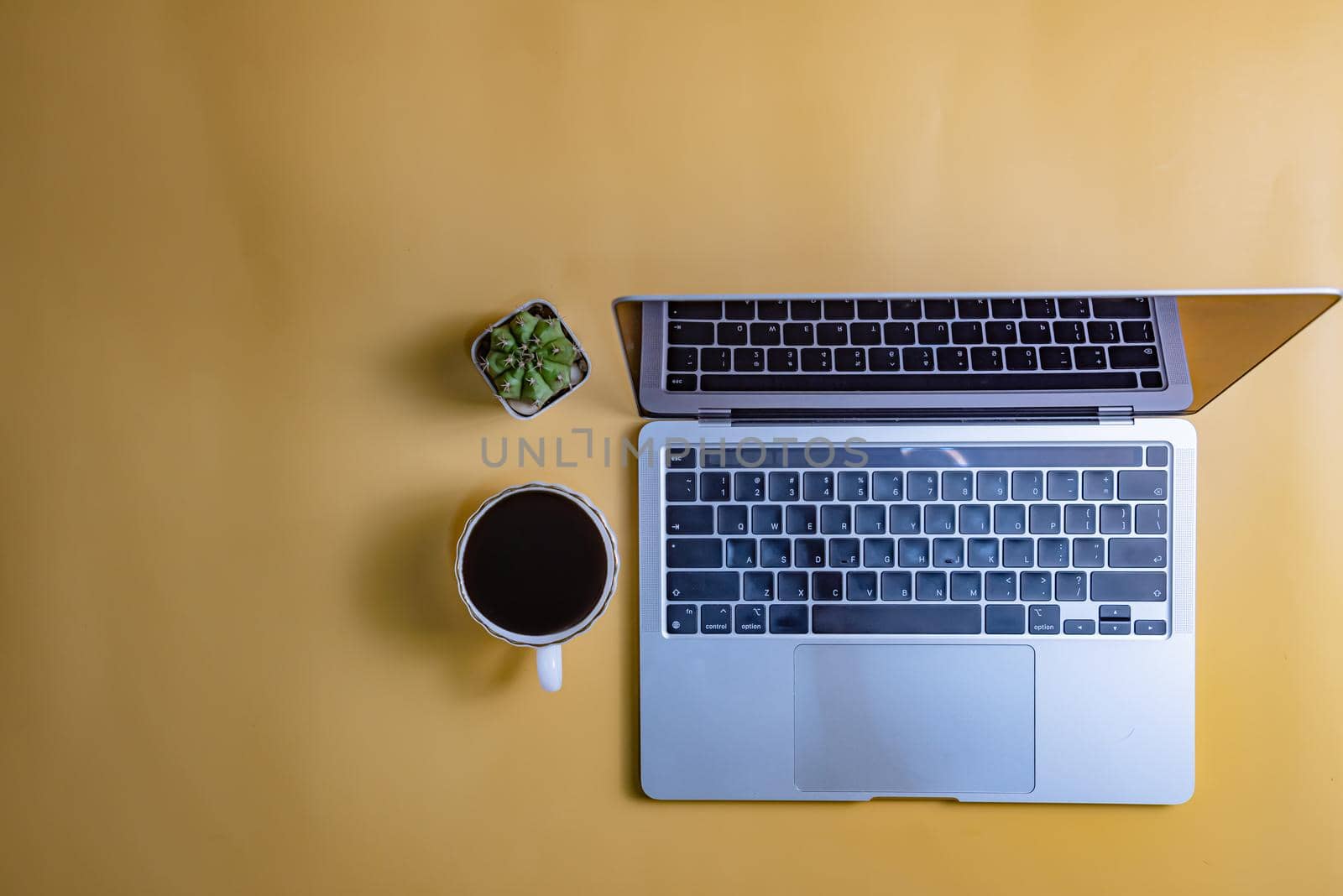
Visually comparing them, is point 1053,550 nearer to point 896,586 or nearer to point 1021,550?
point 1021,550

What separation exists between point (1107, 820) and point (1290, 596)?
0.32 metres

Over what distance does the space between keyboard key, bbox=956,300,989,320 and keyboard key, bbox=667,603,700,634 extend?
1.31 ft

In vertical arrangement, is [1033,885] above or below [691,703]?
below

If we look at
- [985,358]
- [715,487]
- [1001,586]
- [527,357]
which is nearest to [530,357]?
[527,357]

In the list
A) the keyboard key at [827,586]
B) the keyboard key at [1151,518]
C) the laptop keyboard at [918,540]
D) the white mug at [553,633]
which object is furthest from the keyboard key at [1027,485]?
the white mug at [553,633]

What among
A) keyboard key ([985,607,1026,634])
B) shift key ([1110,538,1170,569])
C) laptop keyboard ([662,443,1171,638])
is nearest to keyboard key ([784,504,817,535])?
laptop keyboard ([662,443,1171,638])

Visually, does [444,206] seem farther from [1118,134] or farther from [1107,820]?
[1107,820]

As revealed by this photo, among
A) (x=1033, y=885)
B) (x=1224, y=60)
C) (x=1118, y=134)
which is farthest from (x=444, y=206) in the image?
(x=1033, y=885)

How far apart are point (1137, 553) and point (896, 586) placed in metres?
0.25

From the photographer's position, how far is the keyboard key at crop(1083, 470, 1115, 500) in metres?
0.82

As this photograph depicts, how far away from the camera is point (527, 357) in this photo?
797 mm

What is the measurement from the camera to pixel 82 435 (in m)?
0.91

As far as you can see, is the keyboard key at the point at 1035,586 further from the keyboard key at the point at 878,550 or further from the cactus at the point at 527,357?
the cactus at the point at 527,357

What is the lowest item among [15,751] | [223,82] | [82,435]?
[15,751]
